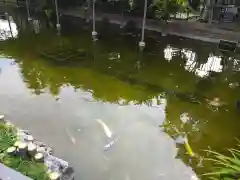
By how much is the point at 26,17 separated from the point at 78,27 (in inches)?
161

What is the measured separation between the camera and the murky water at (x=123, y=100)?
29.1ft

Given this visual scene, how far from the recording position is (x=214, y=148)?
30.3 ft

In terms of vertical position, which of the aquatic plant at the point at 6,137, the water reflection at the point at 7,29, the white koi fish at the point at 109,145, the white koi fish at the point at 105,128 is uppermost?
the water reflection at the point at 7,29

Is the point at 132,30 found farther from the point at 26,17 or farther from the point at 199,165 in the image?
the point at 199,165

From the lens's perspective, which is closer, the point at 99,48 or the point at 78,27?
the point at 99,48

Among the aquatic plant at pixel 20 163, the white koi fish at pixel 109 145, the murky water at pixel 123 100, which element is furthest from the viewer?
the white koi fish at pixel 109 145

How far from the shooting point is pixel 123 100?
11453mm

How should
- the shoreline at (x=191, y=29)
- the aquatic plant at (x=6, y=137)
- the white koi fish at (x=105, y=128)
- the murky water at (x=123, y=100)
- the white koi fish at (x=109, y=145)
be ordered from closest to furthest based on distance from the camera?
1. the aquatic plant at (x=6, y=137)
2. the murky water at (x=123, y=100)
3. the white koi fish at (x=109, y=145)
4. the white koi fish at (x=105, y=128)
5. the shoreline at (x=191, y=29)

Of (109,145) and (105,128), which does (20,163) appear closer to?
(109,145)

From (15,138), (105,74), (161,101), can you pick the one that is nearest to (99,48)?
(105,74)

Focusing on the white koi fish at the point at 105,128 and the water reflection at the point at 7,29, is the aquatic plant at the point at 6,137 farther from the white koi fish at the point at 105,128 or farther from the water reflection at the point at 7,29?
the water reflection at the point at 7,29

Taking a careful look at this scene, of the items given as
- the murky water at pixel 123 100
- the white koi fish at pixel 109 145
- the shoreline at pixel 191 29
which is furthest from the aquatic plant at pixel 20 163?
the shoreline at pixel 191 29

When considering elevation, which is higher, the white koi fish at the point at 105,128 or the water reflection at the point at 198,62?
the water reflection at the point at 198,62

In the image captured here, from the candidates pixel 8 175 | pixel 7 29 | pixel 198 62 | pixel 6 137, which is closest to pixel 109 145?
pixel 6 137
